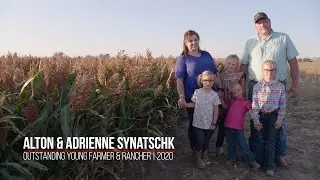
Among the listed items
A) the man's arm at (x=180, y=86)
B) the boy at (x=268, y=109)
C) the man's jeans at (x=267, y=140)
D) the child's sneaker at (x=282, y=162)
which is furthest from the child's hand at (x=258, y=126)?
the man's arm at (x=180, y=86)

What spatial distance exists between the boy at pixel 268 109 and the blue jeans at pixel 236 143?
19 centimetres

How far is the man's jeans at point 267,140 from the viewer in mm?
4380

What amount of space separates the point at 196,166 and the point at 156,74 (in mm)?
1381

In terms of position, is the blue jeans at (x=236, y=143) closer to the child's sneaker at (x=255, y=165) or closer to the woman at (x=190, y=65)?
the child's sneaker at (x=255, y=165)

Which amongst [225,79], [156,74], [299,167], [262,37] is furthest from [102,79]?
[299,167]

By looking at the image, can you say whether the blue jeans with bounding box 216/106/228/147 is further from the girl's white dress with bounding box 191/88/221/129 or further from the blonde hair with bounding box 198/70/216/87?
the blonde hair with bounding box 198/70/216/87

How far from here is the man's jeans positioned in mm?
4380

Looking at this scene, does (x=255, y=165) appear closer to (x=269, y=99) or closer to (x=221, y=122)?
(x=221, y=122)

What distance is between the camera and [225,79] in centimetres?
479

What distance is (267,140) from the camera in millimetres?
4461

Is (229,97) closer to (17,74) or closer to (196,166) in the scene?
(196,166)

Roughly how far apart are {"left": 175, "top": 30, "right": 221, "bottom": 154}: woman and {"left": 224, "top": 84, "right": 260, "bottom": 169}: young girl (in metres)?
0.45

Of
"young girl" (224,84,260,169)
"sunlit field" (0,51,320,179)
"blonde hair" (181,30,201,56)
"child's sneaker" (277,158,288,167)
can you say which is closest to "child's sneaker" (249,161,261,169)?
"young girl" (224,84,260,169)


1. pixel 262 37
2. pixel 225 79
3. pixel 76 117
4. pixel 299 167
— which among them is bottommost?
pixel 299 167
